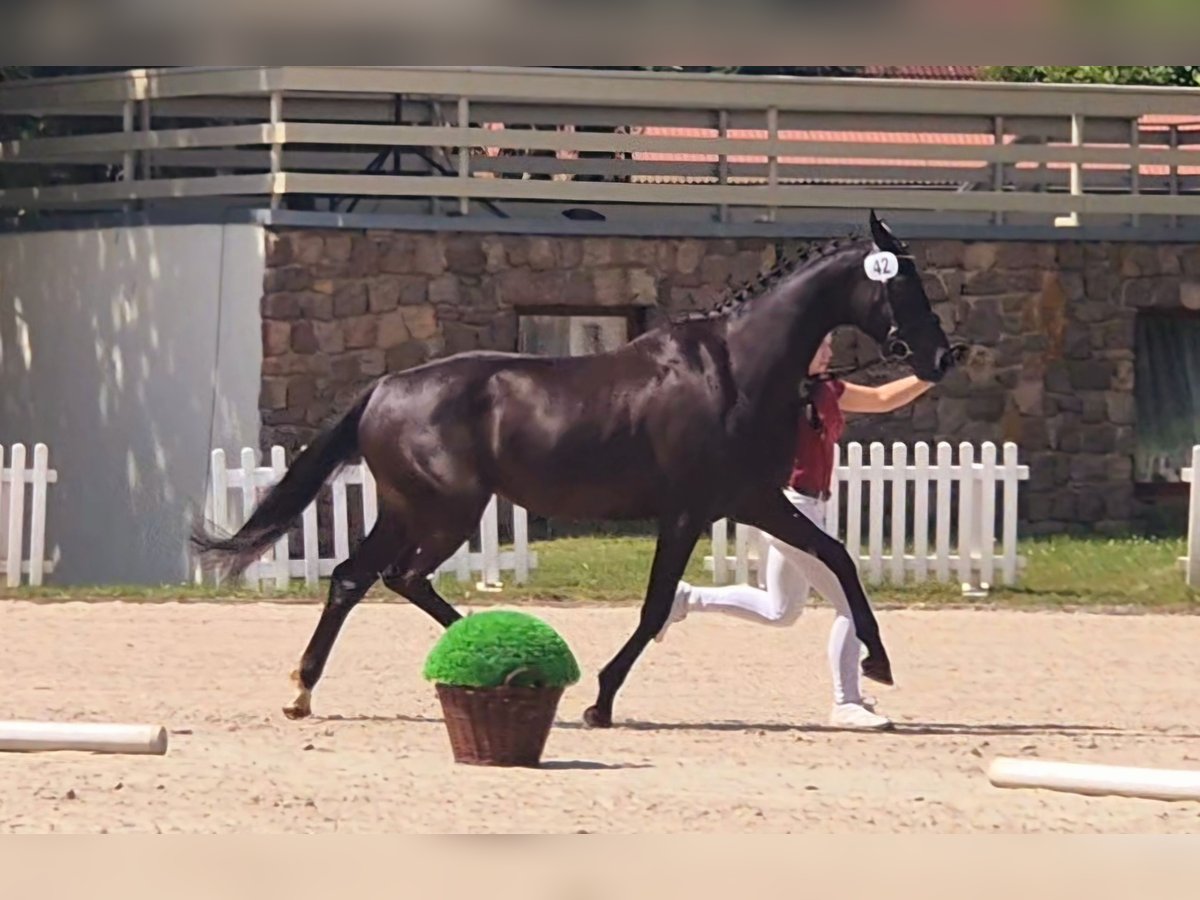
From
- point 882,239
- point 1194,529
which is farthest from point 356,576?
point 1194,529

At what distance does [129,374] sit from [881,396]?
9.40 m

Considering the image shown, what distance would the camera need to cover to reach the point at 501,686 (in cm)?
931

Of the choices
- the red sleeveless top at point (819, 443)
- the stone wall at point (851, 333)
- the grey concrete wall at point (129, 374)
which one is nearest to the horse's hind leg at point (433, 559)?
the red sleeveless top at point (819, 443)

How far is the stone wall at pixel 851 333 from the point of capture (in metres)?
18.3

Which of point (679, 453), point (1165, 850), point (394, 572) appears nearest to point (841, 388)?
point (679, 453)

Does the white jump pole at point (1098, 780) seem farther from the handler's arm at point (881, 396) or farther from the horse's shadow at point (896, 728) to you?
the handler's arm at point (881, 396)

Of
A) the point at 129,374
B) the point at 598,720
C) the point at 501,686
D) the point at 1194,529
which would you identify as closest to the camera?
the point at 501,686

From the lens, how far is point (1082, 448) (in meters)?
19.9

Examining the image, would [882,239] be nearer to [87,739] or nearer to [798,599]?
[798,599]

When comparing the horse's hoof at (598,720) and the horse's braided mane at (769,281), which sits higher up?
the horse's braided mane at (769,281)

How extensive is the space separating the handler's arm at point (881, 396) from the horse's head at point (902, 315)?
1.05 feet

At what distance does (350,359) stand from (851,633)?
8.19m

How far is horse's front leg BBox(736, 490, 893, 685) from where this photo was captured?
1075cm

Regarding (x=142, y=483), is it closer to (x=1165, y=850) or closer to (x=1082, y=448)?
(x=1082, y=448)
